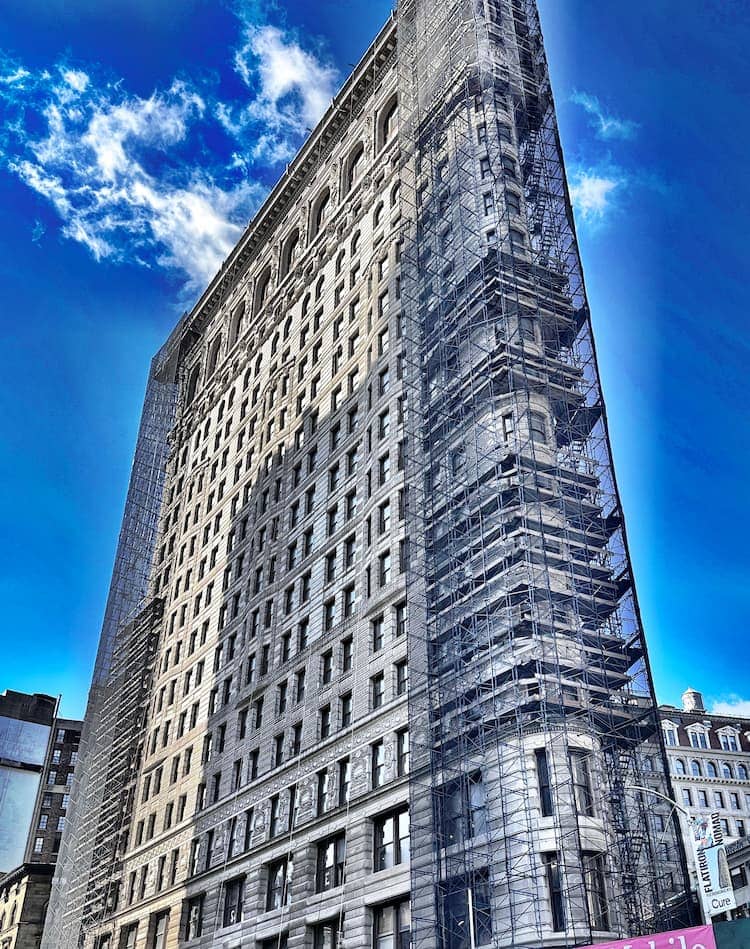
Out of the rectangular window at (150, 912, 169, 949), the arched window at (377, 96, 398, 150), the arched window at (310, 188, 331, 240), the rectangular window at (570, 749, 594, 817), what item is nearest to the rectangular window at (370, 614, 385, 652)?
the rectangular window at (570, 749, 594, 817)

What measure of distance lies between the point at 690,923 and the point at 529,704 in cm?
897

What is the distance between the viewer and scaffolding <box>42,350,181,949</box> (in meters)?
73.9

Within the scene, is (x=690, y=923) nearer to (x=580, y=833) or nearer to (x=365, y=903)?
(x=580, y=833)

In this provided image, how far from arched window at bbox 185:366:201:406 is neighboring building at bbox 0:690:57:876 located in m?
65.8

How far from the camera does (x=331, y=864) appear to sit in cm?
4553

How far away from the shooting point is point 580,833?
114 feet

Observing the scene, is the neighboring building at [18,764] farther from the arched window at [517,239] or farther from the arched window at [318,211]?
the arched window at [517,239]

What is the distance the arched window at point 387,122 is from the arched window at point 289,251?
519 inches

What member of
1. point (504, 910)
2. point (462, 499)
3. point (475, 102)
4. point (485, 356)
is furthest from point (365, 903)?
point (475, 102)

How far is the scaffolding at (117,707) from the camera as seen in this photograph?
73.9 m

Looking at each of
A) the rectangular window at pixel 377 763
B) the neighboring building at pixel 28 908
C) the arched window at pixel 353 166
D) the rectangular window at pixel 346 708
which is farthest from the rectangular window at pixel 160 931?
Answer: the neighboring building at pixel 28 908

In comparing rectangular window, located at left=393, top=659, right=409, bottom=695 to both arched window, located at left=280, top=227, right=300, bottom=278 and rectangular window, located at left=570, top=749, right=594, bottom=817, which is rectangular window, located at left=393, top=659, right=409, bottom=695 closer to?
rectangular window, located at left=570, top=749, right=594, bottom=817

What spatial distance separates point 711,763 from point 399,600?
213 ft

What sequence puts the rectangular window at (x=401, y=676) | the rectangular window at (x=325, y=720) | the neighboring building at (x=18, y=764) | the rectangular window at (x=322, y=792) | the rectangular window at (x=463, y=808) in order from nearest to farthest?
the rectangular window at (x=463, y=808), the rectangular window at (x=401, y=676), the rectangular window at (x=322, y=792), the rectangular window at (x=325, y=720), the neighboring building at (x=18, y=764)
